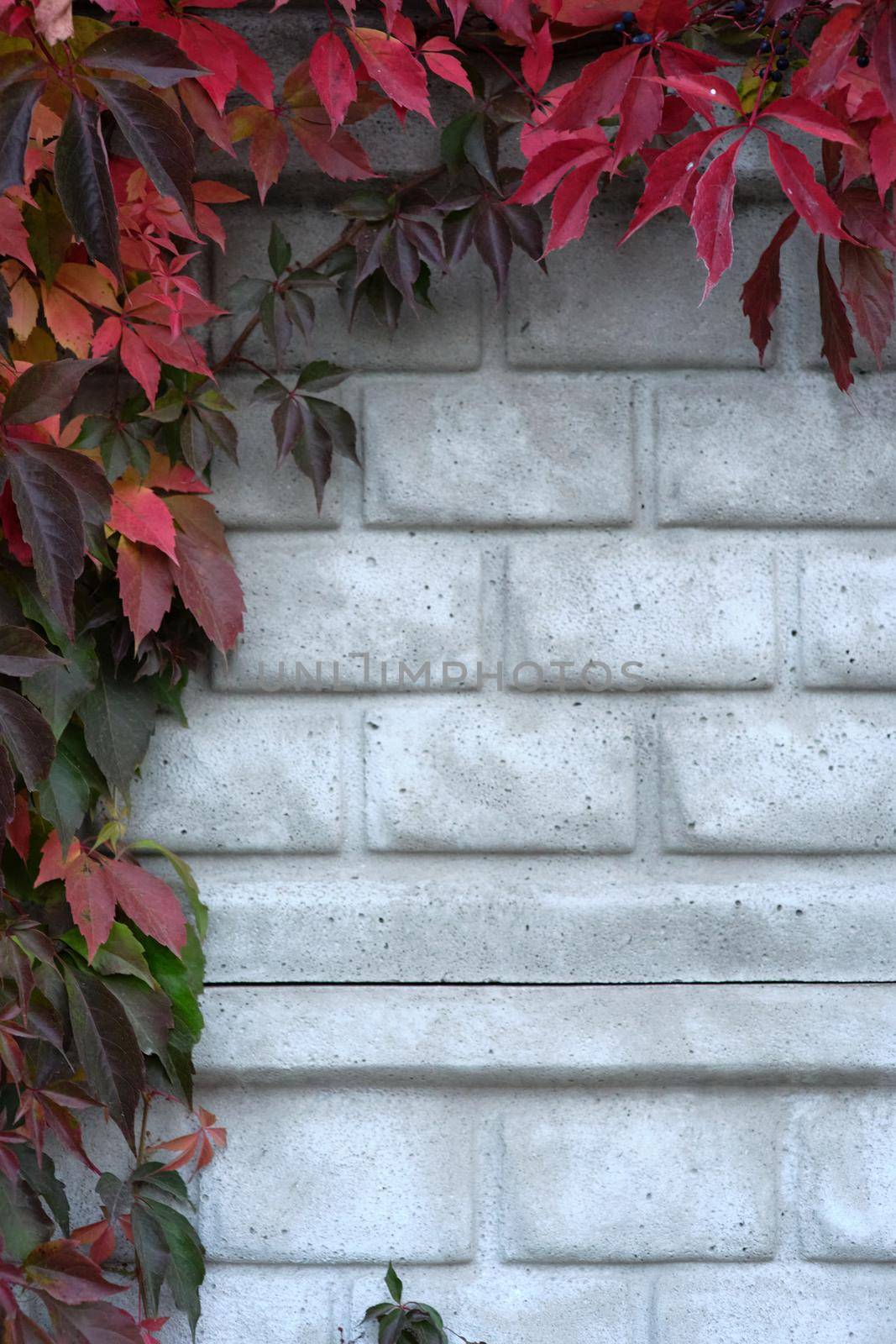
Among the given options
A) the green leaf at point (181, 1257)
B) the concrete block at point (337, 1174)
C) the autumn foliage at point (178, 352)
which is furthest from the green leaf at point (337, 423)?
the green leaf at point (181, 1257)

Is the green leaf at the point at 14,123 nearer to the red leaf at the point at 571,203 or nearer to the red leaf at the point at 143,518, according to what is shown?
the red leaf at the point at 143,518

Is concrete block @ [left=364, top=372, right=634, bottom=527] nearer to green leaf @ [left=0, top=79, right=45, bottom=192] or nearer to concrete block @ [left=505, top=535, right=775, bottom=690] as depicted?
concrete block @ [left=505, top=535, right=775, bottom=690]

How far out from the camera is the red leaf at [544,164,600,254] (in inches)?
34.9

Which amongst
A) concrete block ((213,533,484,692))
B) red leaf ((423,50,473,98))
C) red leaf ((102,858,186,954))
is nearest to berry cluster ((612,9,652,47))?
red leaf ((423,50,473,98))

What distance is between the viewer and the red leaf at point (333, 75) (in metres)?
0.90

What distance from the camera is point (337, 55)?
0.90m

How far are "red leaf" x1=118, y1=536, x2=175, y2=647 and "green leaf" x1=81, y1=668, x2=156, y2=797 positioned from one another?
6 cm

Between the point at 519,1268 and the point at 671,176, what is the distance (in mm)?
970

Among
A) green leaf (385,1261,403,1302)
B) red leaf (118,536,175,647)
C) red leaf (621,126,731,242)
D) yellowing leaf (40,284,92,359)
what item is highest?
red leaf (621,126,731,242)

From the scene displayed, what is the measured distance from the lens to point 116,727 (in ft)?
3.32

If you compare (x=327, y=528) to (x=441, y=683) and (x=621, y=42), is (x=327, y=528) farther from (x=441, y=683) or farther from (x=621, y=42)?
(x=621, y=42)

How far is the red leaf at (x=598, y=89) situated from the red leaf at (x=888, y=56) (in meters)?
0.17

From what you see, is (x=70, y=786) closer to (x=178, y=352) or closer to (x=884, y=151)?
(x=178, y=352)

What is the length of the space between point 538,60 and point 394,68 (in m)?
0.14
